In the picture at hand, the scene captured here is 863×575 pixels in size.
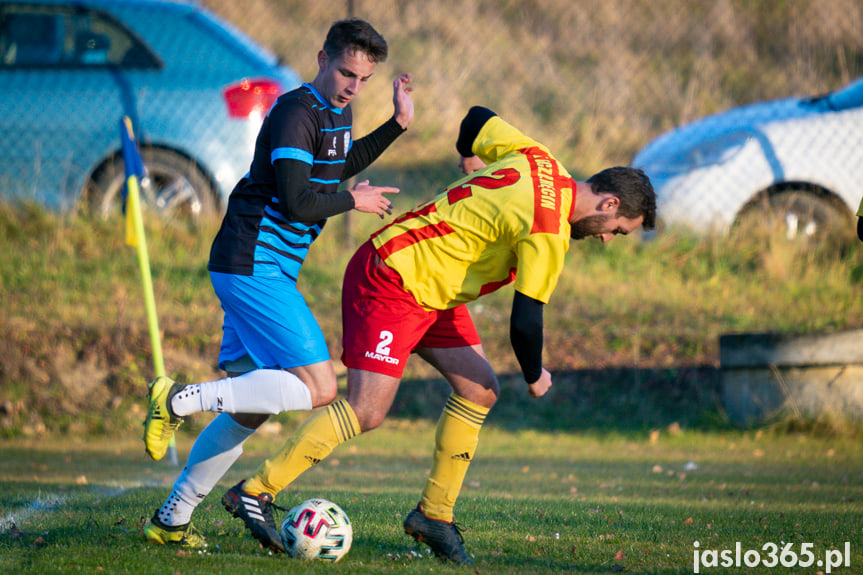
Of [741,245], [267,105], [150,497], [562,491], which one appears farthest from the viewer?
[741,245]

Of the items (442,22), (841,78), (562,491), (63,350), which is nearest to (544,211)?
(562,491)

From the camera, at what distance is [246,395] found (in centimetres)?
384

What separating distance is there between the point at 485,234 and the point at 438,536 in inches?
50.8

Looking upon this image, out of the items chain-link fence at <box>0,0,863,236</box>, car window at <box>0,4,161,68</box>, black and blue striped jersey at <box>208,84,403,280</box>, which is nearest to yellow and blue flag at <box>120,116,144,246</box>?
car window at <box>0,4,161,68</box>

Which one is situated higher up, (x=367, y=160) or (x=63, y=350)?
(x=367, y=160)

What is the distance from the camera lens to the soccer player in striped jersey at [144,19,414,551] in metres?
3.85

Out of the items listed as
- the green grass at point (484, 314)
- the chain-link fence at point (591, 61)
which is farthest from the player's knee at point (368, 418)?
the chain-link fence at point (591, 61)

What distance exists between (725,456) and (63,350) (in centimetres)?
571

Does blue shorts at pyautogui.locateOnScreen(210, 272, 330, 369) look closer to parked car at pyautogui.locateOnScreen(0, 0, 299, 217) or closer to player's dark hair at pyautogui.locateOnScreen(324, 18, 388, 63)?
player's dark hair at pyautogui.locateOnScreen(324, 18, 388, 63)

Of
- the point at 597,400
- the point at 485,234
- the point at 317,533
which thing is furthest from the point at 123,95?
the point at 317,533

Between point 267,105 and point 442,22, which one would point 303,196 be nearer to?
point 267,105

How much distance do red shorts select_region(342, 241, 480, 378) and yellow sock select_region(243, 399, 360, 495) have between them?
0.73 feet

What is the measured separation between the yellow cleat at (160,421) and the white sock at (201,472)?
175 mm

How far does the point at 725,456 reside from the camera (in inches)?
286
